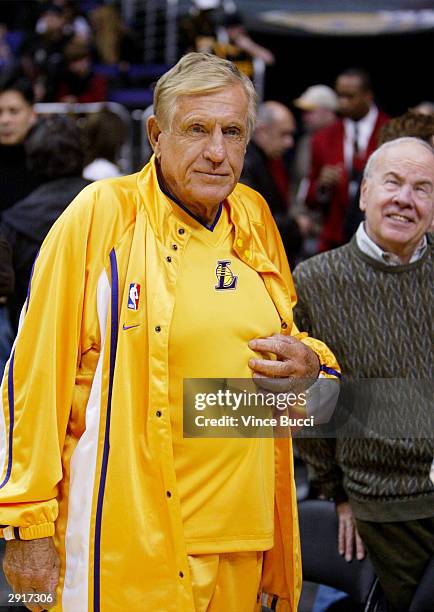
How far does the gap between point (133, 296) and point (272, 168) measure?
4.70 meters

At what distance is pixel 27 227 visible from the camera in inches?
151

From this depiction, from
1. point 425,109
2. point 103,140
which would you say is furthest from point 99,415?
point 425,109

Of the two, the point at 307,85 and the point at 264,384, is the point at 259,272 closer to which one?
the point at 264,384

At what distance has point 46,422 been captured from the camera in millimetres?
2268

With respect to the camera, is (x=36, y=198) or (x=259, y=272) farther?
(x=36, y=198)

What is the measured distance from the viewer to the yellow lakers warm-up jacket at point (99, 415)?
7.48 ft

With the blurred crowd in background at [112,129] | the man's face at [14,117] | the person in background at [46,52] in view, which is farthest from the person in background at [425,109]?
the person in background at [46,52]

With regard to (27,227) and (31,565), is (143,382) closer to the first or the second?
(31,565)

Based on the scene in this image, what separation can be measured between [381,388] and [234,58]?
5.48 m

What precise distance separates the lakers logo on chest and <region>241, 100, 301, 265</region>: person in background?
8.93 feet

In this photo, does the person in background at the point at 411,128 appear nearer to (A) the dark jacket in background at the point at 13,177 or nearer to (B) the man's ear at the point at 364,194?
(B) the man's ear at the point at 364,194

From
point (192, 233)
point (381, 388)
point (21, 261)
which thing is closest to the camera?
point (192, 233)

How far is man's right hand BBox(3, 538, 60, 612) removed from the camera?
7.43 feet

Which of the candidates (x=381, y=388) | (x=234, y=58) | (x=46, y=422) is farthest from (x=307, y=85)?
(x=46, y=422)
